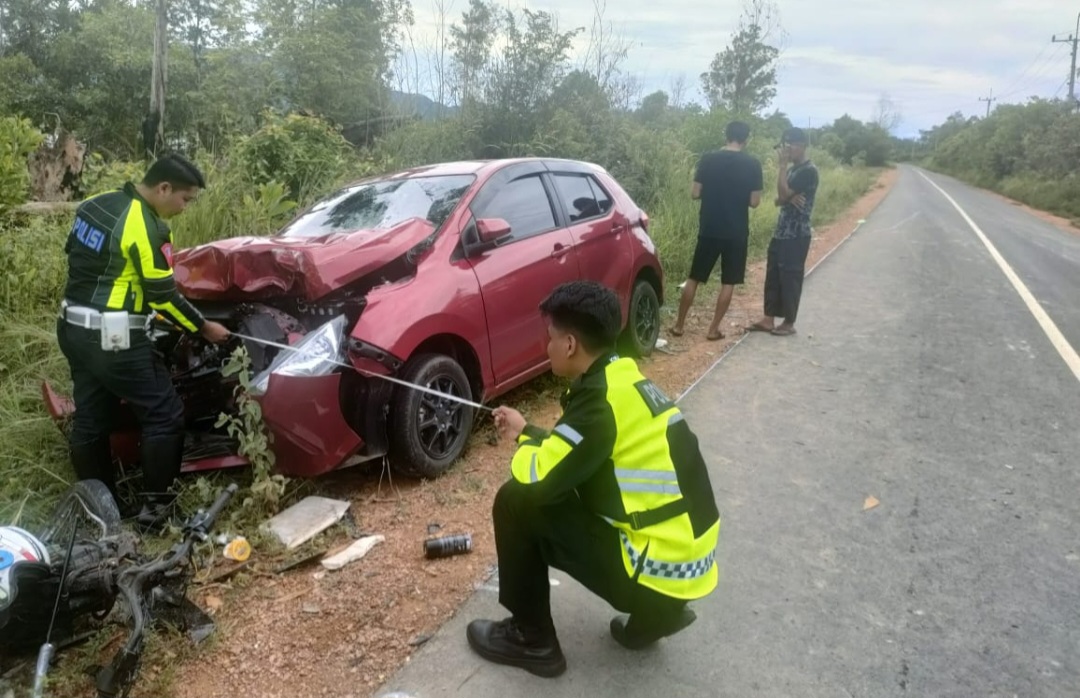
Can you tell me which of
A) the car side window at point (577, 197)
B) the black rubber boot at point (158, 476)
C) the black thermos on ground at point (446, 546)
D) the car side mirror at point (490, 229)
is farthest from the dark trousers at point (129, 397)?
the car side window at point (577, 197)

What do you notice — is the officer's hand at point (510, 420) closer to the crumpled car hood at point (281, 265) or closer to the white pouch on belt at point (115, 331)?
the crumpled car hood at point (281, 265)

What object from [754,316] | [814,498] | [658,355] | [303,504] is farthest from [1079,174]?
[303,504]

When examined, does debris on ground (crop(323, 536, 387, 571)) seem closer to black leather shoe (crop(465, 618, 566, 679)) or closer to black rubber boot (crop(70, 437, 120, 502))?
black leather shoe (crop(465, 618, 566, 679))

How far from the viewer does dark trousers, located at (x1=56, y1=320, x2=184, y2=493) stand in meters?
3.38

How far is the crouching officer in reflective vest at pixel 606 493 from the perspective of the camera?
2230 millimetres

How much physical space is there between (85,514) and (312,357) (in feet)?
3.74

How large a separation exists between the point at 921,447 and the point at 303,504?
3.75 metres

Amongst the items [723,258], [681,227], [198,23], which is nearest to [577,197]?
[723,258]

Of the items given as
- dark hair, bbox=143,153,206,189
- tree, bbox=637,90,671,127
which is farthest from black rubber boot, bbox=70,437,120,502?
tree, bbox=637,90,671,127

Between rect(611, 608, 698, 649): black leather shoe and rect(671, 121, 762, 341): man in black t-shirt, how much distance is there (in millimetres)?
4570

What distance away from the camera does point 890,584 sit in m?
3.12

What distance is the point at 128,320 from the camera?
3.37 metres

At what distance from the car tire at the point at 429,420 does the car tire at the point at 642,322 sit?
2.25 m

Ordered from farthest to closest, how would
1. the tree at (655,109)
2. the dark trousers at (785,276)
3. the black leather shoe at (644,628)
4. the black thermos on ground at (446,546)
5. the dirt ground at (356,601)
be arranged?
the tree at (655,109) < the dark trousers at (785,276) < the black thermos on ground at (446,546) < the dirt ground at (356,601) < the black leather shoe at (644,628)
